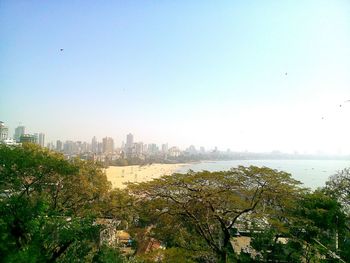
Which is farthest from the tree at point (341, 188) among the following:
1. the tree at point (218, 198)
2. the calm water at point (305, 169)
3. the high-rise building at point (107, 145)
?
the high-rise building at point (107, 145)

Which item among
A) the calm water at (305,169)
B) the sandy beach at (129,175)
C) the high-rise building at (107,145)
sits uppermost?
the high-rise building at (107,145)

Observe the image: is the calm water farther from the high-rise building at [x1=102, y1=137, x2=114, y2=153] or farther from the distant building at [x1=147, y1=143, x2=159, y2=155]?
the distant building at [x1=147, y1=143, x2=159, y2=155]

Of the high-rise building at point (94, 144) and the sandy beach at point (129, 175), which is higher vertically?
the high-rise building at point (94, 144)

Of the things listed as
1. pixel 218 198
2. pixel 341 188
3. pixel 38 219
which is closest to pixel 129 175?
pixel 341 188

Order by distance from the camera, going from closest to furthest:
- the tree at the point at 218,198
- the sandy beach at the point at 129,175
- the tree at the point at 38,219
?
the tree at the point at 38,219 < the tree at the point at 218,198 < the sandy beach at the point at 129,175

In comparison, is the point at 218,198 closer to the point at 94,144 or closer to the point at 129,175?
the point at 129,175

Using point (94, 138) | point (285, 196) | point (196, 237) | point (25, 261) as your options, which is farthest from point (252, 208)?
point (94, 138)

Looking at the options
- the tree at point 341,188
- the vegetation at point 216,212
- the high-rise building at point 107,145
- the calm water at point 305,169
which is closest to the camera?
the vegetation at point 216,212

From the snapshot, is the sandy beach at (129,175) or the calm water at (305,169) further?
the sandy beach at (129,175)

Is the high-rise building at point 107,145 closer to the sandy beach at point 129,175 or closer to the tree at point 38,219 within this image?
the sandy beach at point 129,175
